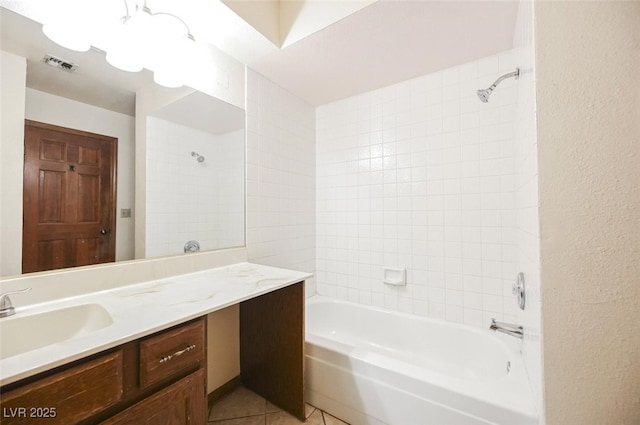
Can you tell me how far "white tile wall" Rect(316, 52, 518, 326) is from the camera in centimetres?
165

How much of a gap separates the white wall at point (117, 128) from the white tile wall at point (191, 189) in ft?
0.28

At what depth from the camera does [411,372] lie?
3.97ft

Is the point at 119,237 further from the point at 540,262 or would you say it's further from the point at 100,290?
the point at 540,262

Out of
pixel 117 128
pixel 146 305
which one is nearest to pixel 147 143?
pixel 117 128

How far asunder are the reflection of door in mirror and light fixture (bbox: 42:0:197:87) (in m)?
0.38

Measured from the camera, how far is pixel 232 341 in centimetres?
169

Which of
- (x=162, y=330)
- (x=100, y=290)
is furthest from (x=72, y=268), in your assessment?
(x=162, y=330)

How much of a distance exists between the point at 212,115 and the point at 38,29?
763mm

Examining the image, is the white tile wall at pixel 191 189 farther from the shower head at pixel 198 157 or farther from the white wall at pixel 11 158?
the white wall at pixel 11 158

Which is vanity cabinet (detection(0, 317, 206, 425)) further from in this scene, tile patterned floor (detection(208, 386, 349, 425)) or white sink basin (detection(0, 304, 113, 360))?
tile patterned floor (detection(208, 386, 349, 425))

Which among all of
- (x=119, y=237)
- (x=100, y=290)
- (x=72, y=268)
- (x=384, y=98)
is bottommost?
(x=100, y=290)

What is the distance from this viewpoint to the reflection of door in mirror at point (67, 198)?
3.18ft

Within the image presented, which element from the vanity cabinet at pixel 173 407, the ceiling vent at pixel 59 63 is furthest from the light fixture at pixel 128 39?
the vanity cabinet at pixel 173 407

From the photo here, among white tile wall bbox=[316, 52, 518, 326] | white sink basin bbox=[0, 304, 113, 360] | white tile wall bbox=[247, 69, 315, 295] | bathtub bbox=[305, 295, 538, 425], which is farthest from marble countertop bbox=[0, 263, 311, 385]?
white tile wall bbox=[316, 52, 518, 326]
